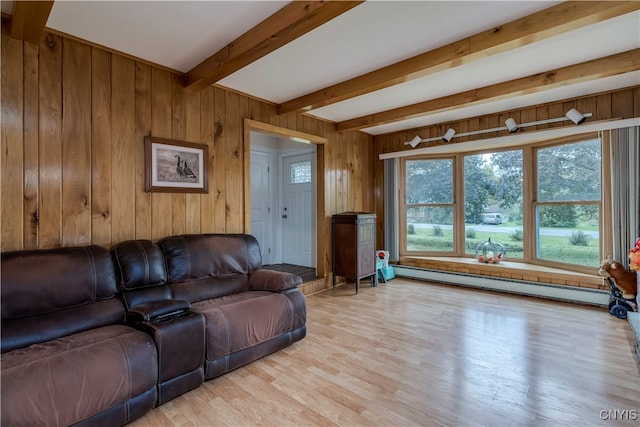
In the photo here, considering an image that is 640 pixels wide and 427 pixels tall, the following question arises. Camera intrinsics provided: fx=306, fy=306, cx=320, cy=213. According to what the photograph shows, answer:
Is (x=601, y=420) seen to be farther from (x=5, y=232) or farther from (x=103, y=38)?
(x=103, y=38)

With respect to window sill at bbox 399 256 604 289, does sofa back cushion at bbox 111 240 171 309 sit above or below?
above

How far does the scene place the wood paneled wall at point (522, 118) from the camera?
3.35 m

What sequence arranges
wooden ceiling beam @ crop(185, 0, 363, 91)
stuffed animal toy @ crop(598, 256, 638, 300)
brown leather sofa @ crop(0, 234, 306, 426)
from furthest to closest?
stuffed animal toy @ crop(598, 256, 638, 300), wooden ceiling beam @ crop(185, 0, 363, 91), brown leather sofa @ crop(0, 234, 306, 426)

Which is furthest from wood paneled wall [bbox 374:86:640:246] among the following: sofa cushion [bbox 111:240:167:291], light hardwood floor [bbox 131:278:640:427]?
sofa cushion [bbox 111:240:167:291]

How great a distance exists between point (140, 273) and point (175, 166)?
1.10 m

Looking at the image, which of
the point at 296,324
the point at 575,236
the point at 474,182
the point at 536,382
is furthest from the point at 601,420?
the point at 474,182

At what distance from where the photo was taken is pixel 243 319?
7.43ft

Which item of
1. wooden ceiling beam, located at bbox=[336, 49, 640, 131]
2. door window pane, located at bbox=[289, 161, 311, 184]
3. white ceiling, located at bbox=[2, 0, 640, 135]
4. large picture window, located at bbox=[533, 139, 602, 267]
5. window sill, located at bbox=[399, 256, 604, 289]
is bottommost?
window sill, located at bbox=[399, 256, 604, 289]

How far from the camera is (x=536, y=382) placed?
2066 mm

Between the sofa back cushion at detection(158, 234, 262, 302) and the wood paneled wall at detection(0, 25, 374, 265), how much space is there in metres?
0.35

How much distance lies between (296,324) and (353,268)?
5.95ft

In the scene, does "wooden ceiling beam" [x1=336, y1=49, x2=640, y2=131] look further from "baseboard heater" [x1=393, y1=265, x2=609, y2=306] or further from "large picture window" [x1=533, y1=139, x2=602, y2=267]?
"baseboard heater" [x1=393, y1=265, x2=609, y2=306]

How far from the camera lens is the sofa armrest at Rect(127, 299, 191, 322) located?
192cm

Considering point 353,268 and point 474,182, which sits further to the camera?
point 474,182
